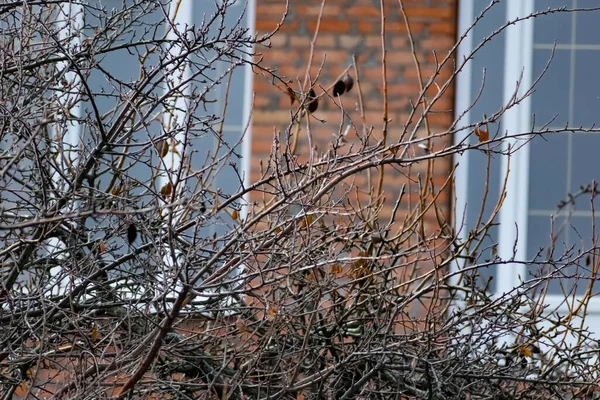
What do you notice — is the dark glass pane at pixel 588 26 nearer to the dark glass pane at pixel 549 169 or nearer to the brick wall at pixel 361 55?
the dark glass pane at pixel 549 169

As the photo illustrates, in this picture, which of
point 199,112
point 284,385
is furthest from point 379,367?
point 199,112

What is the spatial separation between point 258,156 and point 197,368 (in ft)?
9.05

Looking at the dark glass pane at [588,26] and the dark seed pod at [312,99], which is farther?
the dark glass pane at [588,26]

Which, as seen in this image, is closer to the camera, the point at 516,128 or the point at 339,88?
the point at 339,88

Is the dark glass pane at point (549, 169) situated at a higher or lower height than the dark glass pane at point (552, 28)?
lower

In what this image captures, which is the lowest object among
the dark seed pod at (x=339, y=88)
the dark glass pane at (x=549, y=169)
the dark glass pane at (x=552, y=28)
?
the dark glass pane at (x=549, y=169)

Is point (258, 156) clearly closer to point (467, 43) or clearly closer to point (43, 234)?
point (467, 43)

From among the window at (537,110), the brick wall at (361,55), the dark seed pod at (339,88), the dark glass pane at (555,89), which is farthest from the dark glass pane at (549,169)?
the dark seed pod at (339,88)

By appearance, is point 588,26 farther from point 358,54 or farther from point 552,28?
point 358,54

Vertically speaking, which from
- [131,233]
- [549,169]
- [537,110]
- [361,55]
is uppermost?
[361,55]

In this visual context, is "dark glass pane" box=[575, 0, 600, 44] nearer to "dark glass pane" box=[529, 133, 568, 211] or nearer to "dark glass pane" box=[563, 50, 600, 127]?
"dark glass pane" box=[563, 50, 600, 127]

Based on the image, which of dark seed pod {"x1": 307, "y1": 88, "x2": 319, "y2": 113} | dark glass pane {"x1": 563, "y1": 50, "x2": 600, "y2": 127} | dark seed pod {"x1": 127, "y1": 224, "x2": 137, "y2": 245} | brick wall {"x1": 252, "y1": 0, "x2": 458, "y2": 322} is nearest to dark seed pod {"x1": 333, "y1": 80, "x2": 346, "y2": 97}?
dark seed pod {"x1": 307, "y1": 88, "x2": 319, "y2": 113}

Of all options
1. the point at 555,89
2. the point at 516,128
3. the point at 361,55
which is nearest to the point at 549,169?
the point at 516,128

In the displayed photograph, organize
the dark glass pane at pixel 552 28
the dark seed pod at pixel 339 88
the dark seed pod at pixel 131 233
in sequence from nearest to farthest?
the dark seed pod at pixel 131 233, the dark seed pod at pixel 339 88, the dark glass pane at pixel 552 28
